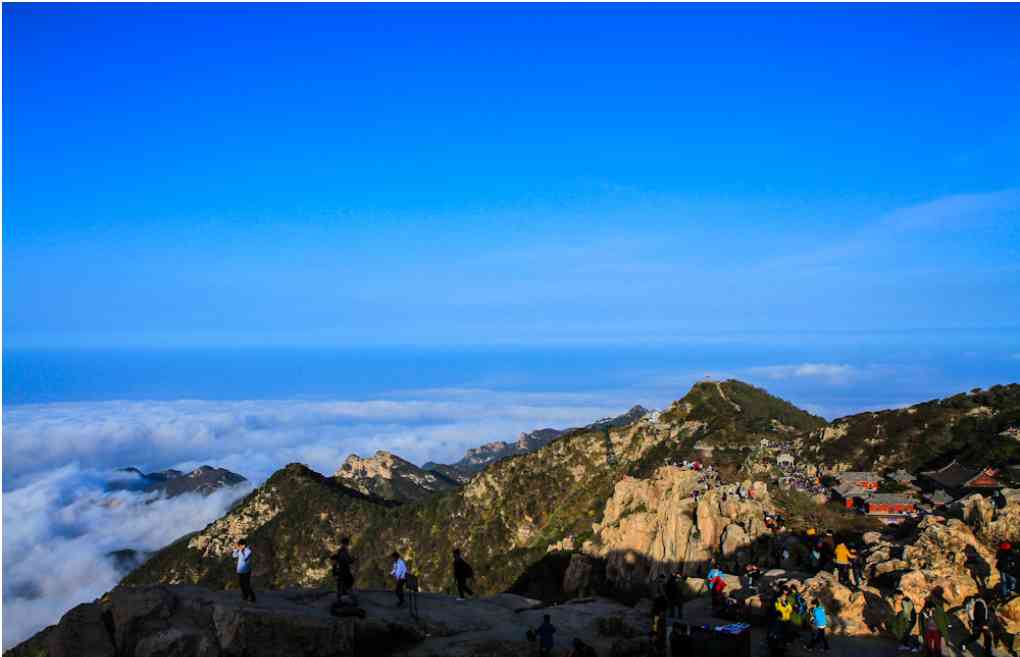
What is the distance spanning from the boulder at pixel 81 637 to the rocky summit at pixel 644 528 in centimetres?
7

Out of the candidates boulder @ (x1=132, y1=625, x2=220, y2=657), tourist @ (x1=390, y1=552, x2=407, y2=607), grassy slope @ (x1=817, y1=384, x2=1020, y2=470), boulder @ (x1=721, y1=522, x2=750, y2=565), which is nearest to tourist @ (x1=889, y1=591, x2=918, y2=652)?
tourist @ (x1=390, y1=552, x2=407, y2=607)

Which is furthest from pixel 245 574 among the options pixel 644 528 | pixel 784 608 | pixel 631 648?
pixel 644 528

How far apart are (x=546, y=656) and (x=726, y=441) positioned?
243ft

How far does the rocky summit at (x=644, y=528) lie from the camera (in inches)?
895

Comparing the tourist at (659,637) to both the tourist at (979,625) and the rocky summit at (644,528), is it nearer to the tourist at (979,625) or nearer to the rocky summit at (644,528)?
the rocky summit at (644,528)

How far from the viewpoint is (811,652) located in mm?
22766

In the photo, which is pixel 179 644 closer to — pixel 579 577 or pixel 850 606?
pixel 850 606

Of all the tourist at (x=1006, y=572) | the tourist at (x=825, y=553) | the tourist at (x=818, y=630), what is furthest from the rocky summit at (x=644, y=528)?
the tourist at (x=818, y=630)

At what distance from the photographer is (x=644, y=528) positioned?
51562 millimetres

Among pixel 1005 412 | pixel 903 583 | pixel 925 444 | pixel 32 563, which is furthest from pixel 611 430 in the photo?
pixel 32 563

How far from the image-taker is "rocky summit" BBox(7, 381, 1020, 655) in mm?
22734

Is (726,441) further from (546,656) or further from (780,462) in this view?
(546,656)

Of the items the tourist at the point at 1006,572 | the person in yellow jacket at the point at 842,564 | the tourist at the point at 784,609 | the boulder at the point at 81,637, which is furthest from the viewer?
the person in yellow jacket at the point at 842,564

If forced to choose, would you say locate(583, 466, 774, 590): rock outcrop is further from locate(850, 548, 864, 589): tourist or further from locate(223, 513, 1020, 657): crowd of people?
locate(223, 513, 1020, 657): crowd of people
